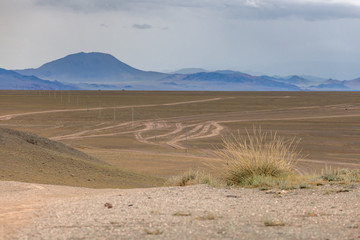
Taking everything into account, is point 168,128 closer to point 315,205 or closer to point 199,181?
point 199,181

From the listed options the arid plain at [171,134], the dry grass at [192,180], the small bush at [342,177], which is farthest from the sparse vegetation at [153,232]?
the arid plain at [171,134]

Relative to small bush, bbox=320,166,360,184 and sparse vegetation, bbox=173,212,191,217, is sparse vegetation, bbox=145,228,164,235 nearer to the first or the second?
sparse vegetation, bbox=173,212,191,217

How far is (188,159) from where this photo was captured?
33.5m

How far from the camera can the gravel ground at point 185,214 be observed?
7648mm

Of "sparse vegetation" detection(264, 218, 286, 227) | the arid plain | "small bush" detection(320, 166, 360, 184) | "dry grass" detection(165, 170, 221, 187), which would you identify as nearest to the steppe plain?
the arid plain

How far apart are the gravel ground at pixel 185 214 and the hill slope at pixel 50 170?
15.5 ft

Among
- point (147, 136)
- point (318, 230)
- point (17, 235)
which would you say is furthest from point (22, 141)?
point (147, 136)

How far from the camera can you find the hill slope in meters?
17.0

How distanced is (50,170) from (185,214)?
1000 centimetres

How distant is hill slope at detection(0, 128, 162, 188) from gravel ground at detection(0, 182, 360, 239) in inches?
186

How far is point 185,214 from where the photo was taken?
8.94 metres

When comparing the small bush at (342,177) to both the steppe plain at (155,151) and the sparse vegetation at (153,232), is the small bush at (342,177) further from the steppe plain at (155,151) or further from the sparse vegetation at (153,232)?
the sparse vegetation at (153,232)

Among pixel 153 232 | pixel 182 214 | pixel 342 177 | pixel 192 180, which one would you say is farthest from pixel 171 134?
pixel 153 232

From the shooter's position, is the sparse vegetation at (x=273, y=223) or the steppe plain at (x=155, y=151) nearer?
the sparse vegetation at (x=273, y=223)
